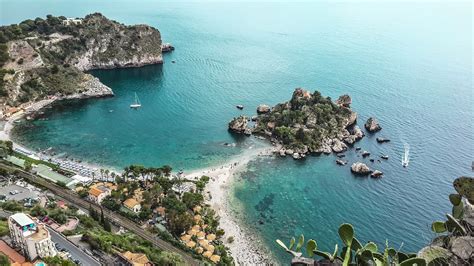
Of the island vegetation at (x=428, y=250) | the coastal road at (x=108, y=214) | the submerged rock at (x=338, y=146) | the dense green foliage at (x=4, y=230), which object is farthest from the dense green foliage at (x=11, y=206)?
the submerged rock at (x=338, y=146)

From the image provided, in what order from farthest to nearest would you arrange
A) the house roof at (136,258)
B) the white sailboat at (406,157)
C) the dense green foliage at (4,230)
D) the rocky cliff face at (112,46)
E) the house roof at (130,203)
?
1. the rocky cliff face at (112,46)
2. the white sailboat at (406,157)
3. the house roof at (130,203)
4. the house roof at (136,258)
5. the dense green foliage at (4,230)

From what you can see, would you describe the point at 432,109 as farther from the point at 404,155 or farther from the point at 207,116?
the point at 207,116

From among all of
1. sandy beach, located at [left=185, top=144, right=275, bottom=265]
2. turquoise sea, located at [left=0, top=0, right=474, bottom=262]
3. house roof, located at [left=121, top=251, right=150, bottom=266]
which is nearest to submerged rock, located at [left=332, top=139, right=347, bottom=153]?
turquoise sea, located at [left=0, top=0, right=474, bottom=262]

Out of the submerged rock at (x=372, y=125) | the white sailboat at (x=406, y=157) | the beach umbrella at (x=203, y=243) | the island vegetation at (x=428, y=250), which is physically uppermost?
the island vegetation at (x=428, y=250)

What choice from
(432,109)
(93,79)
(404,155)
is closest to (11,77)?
(93,79)

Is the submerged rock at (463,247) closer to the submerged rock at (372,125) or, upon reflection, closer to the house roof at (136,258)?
the house roof at (136,258)

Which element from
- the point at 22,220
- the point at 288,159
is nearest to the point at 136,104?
the point at 288,159
